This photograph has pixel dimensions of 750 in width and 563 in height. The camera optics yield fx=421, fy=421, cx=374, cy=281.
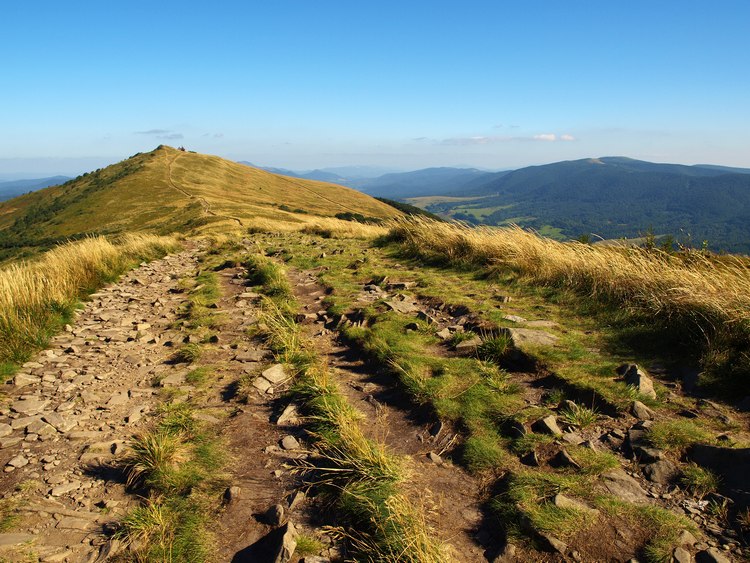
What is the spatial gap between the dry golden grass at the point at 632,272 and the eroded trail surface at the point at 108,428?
6.39 metres

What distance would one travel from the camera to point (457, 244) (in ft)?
45.0

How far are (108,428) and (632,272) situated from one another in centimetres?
953

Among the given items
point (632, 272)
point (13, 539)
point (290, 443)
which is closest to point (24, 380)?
point (13, 539)

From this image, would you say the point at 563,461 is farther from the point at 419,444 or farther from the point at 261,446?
the point at 261,446

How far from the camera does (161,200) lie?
72.6 metres

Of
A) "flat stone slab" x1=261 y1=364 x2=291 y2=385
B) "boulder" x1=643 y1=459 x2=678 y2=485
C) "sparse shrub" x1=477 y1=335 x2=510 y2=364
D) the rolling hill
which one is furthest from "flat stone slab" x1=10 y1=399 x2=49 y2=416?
the rolling hill

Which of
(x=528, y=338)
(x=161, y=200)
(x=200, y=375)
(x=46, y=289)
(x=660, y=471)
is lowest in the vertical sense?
(x=660, y=471)

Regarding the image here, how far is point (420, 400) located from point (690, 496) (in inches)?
113

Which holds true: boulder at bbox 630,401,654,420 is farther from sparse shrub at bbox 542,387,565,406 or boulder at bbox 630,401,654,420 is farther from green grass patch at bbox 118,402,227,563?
green grass patch at bbox 118,402,227,563

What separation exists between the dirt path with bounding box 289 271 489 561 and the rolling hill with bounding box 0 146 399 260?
4559 cm

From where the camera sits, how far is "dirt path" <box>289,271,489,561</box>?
3.65m

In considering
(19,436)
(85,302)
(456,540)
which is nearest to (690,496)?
(456,540)

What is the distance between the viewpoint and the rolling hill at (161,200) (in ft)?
202

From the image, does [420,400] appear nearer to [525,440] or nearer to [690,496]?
[525,440]
